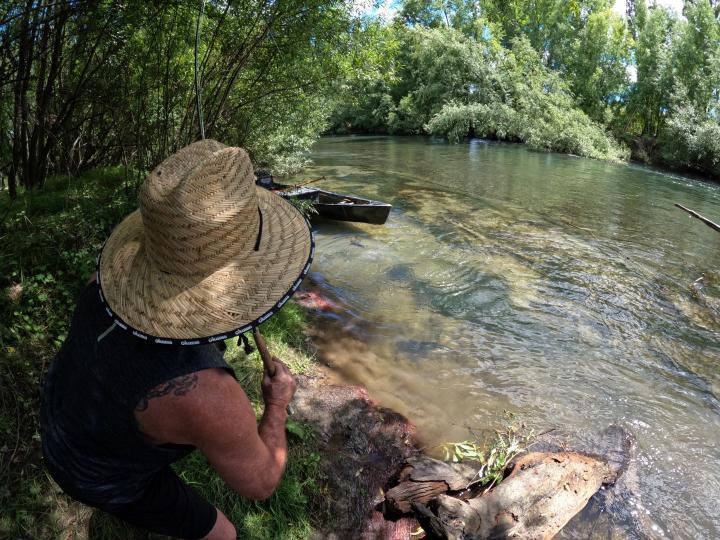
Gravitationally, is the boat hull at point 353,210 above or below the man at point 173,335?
below

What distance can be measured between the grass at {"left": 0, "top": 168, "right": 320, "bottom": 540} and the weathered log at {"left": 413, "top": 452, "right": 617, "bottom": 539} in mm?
849

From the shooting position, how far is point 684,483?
3982 mm

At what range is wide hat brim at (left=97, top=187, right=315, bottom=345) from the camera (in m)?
1.37

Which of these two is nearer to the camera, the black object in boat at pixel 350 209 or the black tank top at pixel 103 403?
the black tank top at pixel 103 403

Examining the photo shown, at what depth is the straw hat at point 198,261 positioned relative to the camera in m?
1.36

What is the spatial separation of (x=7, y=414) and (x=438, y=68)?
121 ft

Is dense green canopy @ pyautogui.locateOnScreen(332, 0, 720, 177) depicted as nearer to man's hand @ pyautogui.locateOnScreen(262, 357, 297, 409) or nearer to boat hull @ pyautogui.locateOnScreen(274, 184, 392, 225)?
boat hull @ pyautogui.locateOnScreen(274, 184, 392, 225)

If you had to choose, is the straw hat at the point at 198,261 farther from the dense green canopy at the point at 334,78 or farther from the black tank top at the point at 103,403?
the dense green canopy at the point at 334,78

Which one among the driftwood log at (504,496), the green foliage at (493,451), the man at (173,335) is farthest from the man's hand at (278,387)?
the green foliage at (493,451)

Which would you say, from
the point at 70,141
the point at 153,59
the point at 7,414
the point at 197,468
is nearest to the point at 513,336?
the point at 197,468

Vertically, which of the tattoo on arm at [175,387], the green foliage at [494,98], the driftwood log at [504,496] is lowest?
the driftwood log at [504,496]

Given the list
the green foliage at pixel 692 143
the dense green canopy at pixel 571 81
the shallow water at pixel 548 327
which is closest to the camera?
the shallow water at pixel 548 327

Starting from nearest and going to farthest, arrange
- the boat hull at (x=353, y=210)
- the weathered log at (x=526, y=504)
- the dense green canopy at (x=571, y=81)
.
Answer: the weathered log at (x=526, y=504) → the boat hull at (x=353, y=210) → the dense green canopy at (x=571, y=81)

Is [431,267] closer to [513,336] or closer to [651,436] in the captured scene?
[513,336]
